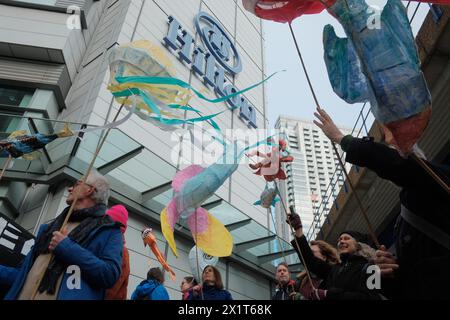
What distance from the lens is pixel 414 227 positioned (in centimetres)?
173

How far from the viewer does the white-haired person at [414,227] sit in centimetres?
161

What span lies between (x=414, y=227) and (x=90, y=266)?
5.53ft

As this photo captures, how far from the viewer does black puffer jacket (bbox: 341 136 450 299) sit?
1.60m

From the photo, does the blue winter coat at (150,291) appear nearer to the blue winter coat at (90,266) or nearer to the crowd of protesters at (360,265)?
the crowd of protesters at (360,265)

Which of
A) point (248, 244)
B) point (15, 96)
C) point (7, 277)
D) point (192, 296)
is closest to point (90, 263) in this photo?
point (7, 277)

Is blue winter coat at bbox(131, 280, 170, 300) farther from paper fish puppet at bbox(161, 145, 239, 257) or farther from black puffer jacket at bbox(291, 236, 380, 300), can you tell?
black puffer jacket at bbox(291, 236, 380, 300)

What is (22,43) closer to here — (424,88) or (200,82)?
(200,82)

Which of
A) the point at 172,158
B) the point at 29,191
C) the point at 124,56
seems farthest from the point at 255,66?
the point at 124,56

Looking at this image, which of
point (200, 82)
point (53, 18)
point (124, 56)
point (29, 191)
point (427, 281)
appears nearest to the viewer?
point (427, 281)

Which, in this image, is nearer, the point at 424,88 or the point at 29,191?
the point at 424,88

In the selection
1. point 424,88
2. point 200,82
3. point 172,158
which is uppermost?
point 200,82

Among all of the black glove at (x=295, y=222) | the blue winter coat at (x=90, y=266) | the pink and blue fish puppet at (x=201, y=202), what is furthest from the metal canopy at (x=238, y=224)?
the blue winter coat at (x=90, y=266)

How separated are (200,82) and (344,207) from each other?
21.8 feet

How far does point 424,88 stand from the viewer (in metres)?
1.82
